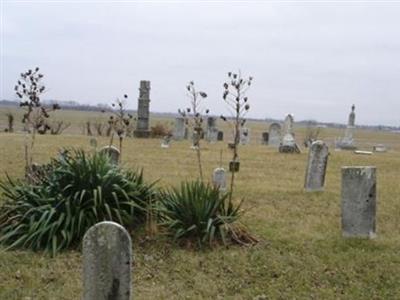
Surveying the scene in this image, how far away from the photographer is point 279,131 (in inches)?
1025

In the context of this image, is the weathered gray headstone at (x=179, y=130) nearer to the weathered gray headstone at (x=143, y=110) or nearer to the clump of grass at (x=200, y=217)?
the weathered gray headstone at (x=143, y=110)

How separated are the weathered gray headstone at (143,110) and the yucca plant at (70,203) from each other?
17.6 meters

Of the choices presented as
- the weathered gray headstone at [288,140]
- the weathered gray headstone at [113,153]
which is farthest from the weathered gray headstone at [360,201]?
the weathered gray headstone at [288,140]

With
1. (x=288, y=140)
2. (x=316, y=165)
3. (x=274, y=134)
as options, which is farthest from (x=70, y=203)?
(x=274, y=134)

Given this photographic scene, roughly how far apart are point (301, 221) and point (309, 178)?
241 centimetres

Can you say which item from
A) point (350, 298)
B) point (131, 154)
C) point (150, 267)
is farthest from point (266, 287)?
point (131, 154)

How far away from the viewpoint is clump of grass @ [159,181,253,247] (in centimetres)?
722

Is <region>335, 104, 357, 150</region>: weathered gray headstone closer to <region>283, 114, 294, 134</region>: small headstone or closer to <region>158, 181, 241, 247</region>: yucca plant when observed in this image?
<region>283, 114, 294, 134</region>: small headstone

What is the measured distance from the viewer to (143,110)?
2572cm

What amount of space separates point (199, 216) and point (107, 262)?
2.76 meters

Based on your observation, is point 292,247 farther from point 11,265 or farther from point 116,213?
point 11,265

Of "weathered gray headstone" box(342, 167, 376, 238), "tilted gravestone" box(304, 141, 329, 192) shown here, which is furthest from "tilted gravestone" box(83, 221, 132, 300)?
"tilted gravestone" box(304, 141, 329, 192)

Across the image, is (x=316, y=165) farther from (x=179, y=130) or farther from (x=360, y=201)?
(x=179, y=130)

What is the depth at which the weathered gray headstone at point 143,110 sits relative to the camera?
84.3 feet
